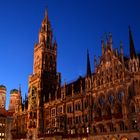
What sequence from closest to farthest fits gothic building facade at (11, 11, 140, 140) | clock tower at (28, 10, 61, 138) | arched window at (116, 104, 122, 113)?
gothic building facade at (11, 11, 140, 140), arched window at (116, 104, 122, 113), clock tower at (28, 10, 61, 138)

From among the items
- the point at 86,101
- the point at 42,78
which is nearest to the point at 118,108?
the point at 86,101

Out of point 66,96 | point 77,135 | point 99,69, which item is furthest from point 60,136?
point 99,69

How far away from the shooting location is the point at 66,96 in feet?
273

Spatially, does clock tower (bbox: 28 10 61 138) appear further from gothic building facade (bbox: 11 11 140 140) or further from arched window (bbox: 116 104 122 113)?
arched window (bbox: 116 104 122 113)

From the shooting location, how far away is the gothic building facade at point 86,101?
59.2 meters

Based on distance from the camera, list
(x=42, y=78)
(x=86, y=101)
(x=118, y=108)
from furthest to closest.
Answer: (x=42, y=78) → (x=86, y=101) → (x=118, y=108)

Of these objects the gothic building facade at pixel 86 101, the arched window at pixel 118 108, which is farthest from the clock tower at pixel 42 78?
the arched window at pixel 118 108

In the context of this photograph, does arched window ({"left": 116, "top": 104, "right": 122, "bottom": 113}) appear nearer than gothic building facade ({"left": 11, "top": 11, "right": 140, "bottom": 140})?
No

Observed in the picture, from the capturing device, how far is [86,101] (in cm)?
7331

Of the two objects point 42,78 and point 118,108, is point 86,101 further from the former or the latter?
point 42,78

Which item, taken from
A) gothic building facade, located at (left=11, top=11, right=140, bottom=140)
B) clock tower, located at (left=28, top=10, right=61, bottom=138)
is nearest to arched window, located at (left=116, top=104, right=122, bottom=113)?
gothic building facade, located at (left=11, top=11, right=140, bottom=140)

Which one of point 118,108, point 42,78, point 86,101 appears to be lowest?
point 118,108

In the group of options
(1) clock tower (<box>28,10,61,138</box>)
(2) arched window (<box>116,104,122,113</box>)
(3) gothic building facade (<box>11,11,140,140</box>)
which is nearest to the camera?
(3) gothic building facade (<box>11,11,140,140</box>)

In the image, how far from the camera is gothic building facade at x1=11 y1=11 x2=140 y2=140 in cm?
5922
